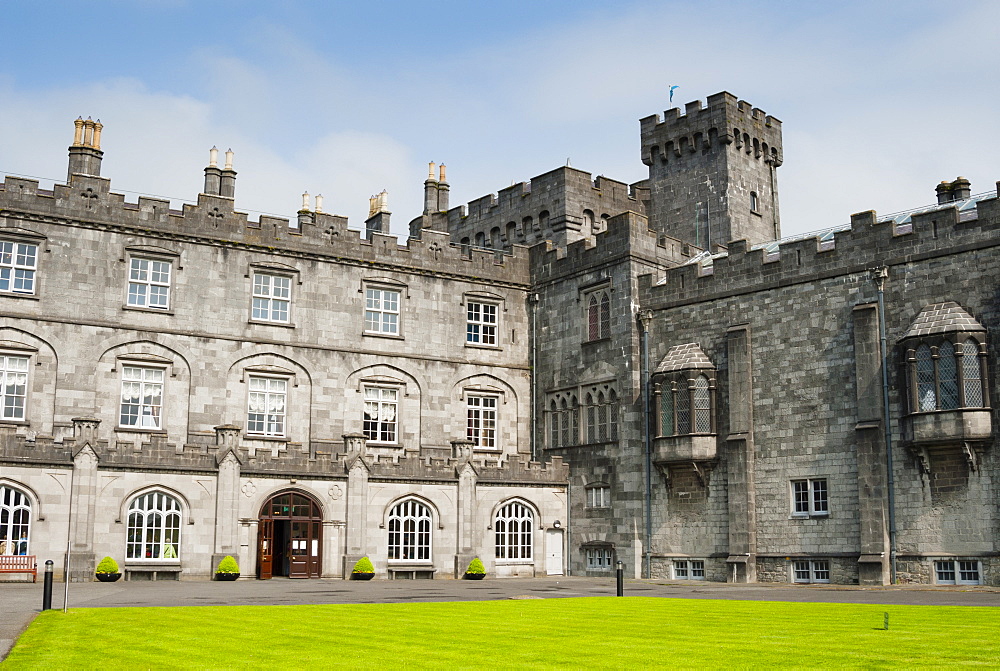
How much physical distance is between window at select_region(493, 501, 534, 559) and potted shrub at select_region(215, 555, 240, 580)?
9.19m

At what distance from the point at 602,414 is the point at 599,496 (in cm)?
284

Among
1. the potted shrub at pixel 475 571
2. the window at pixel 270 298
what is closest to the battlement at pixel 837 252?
the potted shrub at pixel 475 571

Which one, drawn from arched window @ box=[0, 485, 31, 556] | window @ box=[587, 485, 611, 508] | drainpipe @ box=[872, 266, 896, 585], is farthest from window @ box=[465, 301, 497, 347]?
arched window @ box=[0, 485, 31, 556]

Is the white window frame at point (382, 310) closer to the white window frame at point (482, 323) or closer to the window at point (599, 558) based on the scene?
the white window frame at point (482, 323)

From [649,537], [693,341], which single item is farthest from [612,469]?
[693,341]

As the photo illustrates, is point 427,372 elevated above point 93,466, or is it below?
above

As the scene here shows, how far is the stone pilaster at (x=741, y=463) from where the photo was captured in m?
32.3

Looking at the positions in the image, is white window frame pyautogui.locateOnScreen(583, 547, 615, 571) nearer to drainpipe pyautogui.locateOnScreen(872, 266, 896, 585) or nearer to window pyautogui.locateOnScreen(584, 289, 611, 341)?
window pyautogui.locateOnScreen(584, 289, 611, 341)

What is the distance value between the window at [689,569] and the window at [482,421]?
28.6 feet

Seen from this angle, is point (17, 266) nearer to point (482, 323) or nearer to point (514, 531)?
point (482, 323)

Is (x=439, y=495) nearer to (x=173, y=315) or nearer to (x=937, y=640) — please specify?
(x=173, y=315)

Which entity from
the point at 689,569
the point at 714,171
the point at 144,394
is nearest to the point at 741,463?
the point at 689,569

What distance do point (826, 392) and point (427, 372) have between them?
14.2 m

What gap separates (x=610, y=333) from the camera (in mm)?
37312
